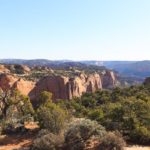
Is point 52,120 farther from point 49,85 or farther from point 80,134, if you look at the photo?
point 49,85

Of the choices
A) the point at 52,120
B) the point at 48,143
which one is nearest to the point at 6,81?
the point at 52,120

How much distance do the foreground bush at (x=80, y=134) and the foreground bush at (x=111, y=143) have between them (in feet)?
4.48

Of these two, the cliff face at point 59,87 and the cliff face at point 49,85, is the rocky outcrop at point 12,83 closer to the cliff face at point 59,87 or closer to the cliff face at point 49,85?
the cliff face at point 49,85

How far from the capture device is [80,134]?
73.1 ft

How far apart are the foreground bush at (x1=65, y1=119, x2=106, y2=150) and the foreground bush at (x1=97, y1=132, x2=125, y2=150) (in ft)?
4.48

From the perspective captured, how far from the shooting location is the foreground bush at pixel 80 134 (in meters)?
21.9

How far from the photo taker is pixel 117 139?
20312 millimetres

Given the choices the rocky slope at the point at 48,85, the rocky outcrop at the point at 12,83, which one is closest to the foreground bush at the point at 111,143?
the rocky slope at the point at 48,85

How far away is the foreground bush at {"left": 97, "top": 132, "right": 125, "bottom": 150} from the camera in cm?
2023

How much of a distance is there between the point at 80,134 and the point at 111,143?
2652 mm

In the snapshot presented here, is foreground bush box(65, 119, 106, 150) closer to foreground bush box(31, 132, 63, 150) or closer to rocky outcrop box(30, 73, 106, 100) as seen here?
foreground bush box(31, 132, 63, 150)

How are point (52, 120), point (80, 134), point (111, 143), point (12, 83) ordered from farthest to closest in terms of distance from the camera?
point (12, 83), point (52, 120), point (80, 134), point (111, 143)

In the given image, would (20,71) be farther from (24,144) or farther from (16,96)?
(24,144)

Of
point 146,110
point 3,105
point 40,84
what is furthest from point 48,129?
point 40,84
